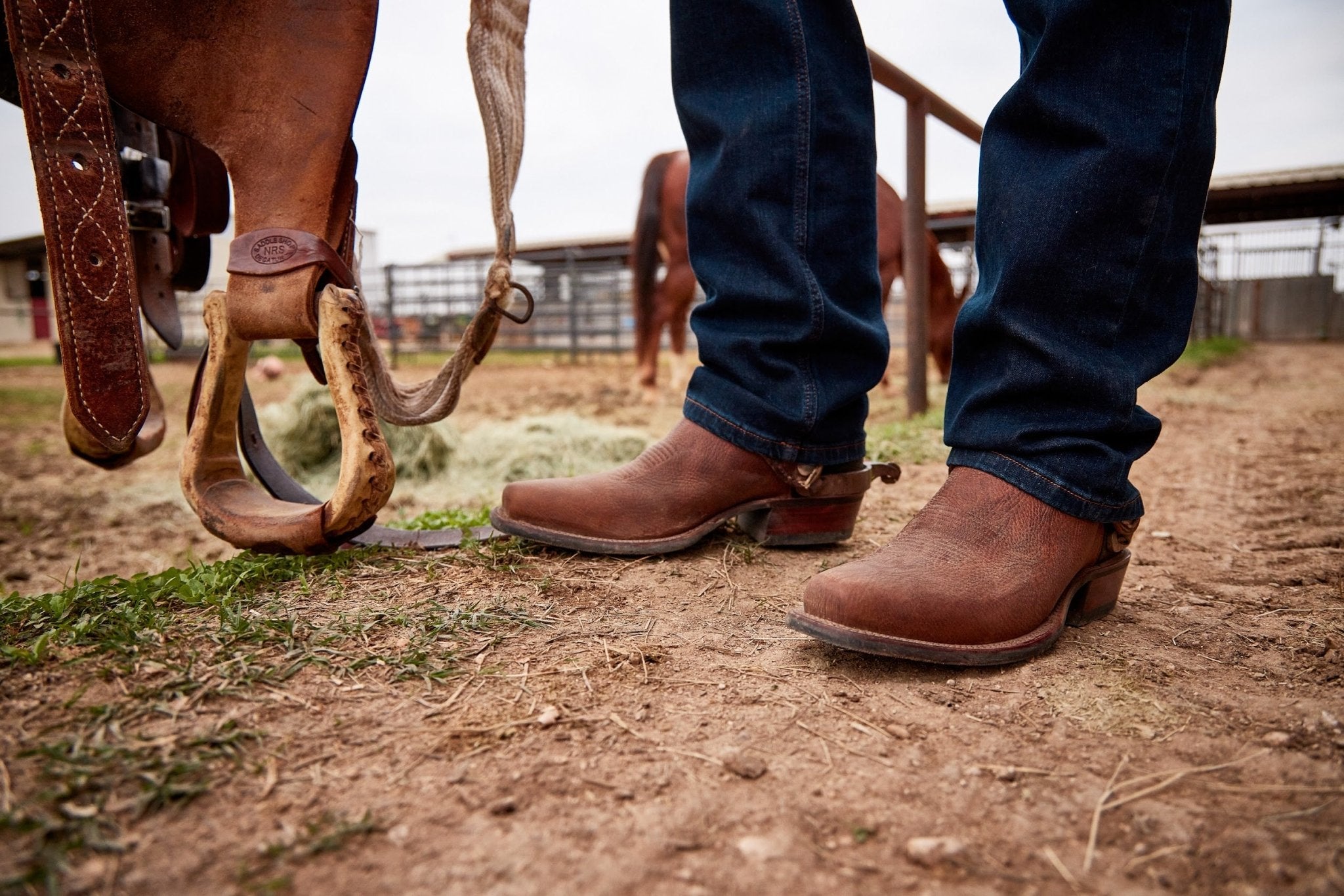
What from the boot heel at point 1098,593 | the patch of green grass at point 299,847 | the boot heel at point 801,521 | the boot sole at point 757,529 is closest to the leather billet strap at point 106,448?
the boot sole at point 757,529

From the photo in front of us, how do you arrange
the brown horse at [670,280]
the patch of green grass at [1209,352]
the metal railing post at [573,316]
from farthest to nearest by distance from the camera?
the metal railing post at [573,316] → the patch of green grass at [1209,352] → the brown horse at [670,280]

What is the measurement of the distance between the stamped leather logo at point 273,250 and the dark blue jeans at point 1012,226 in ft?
1.80

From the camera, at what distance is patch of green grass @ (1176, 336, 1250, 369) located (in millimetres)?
6961

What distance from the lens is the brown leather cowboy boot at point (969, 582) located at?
0.79 m


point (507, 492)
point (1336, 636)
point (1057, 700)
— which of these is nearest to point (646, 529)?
point (507, 492)

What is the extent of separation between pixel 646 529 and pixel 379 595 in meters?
0.36

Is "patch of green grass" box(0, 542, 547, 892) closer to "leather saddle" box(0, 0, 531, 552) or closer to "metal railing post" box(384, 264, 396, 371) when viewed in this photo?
"leather saddle" box(0, 0, 531, 552)

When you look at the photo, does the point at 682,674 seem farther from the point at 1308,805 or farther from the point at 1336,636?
the point at 1336,636

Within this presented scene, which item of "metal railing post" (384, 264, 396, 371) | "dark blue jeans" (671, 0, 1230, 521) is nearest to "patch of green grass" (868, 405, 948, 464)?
"dark blue jeans" (671, 0, 1230, 521)

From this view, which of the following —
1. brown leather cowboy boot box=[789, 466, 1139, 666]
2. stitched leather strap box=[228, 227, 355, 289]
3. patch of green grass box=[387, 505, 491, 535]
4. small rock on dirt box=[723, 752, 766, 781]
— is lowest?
patch of green grass box=[387, 505, 491, 535]

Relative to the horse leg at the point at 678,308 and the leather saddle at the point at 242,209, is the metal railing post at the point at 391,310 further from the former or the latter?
the leather saddle at the point at 242,209

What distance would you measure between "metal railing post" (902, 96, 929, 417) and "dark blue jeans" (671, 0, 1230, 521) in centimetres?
208

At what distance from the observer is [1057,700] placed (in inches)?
28.9

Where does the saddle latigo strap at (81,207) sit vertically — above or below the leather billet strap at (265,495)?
above
